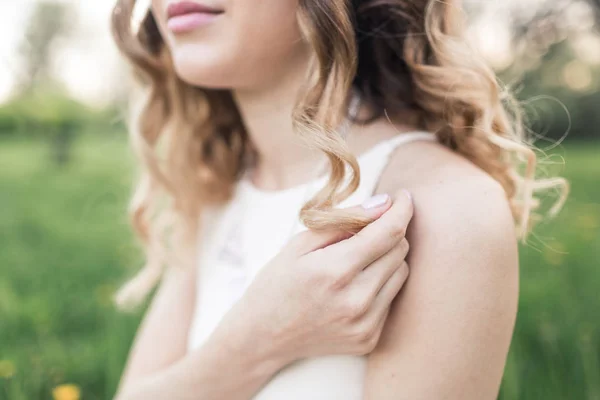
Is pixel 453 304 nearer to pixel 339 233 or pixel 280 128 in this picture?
pixel 339 233

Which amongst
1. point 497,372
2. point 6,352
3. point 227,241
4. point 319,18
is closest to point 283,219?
point 227,241

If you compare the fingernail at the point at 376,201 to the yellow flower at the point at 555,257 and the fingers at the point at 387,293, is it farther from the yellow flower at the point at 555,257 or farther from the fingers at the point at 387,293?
the yellow flower at the point at 555,257

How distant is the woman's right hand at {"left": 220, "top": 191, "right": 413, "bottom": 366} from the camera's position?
114 centimetres

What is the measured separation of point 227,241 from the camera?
5.50ft

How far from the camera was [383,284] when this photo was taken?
1.15 metres

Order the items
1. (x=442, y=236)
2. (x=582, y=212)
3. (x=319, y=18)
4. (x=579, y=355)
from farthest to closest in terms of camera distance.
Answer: (x=582, y=212) → (x=579, y=355) → (x=319, y=18) → (x=442, y=236)

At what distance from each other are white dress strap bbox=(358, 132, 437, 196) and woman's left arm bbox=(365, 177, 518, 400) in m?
0.14

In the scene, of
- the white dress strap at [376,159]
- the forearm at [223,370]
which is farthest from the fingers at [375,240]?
the forearm at [223,370]

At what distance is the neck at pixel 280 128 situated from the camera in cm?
146

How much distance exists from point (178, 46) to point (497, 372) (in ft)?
3.10

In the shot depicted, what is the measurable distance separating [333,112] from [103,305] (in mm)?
2022

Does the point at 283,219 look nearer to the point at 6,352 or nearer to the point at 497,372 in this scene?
the point at 497,372

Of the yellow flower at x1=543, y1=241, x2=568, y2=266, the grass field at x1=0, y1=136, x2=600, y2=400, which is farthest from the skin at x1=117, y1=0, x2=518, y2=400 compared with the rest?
the yellow flower at x1=543, y1=241, x2=568, y2=266

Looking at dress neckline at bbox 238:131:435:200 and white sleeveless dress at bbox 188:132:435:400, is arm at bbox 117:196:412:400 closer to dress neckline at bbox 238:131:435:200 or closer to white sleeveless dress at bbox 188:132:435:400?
white sleeveless dress at bbox 188:132:435:400
